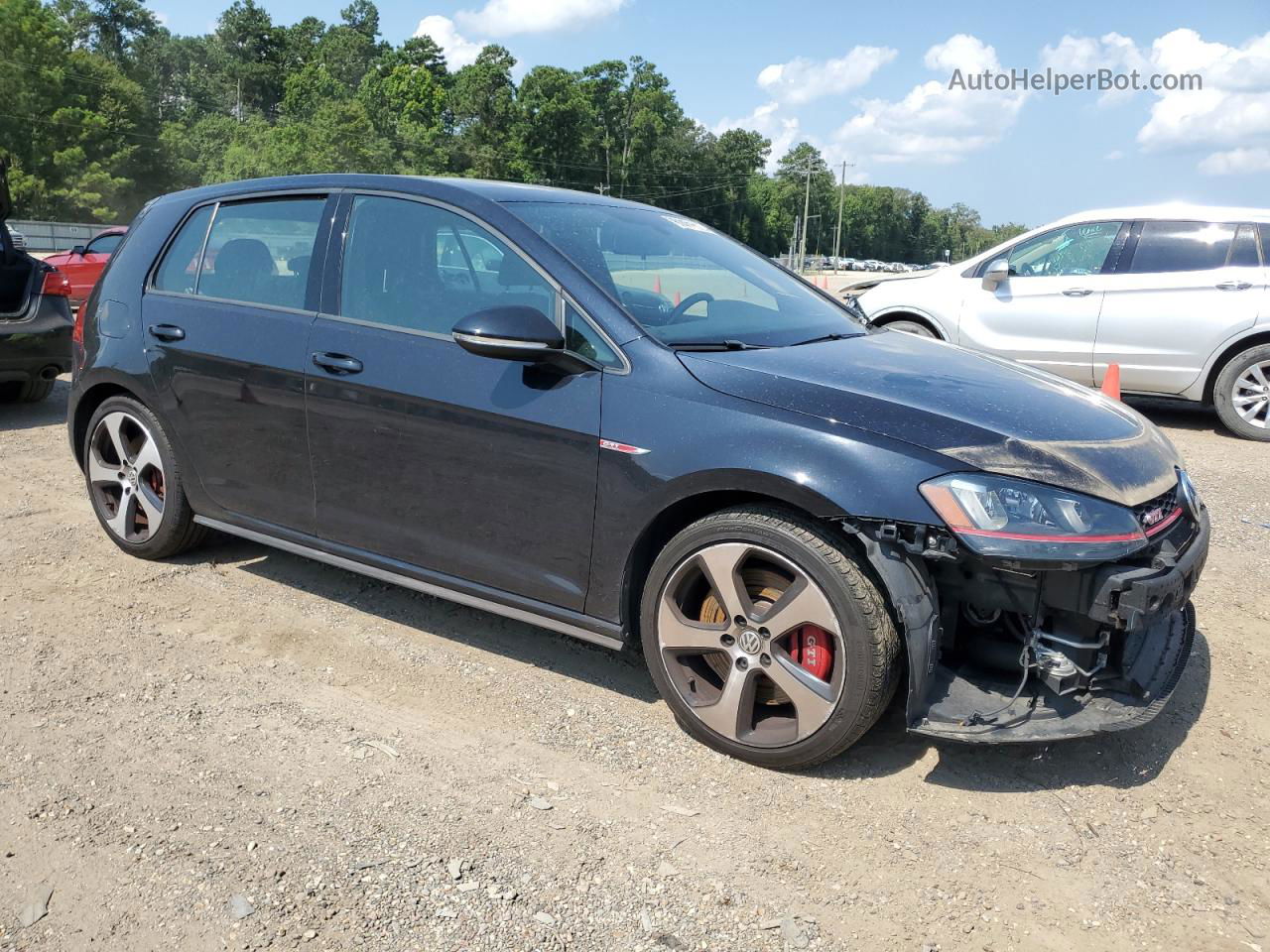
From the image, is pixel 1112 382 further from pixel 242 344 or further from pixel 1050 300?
pixel 242 344

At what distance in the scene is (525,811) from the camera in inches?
115

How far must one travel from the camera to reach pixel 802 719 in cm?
303

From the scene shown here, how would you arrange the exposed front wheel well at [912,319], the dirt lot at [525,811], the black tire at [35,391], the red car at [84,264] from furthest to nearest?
the red car at [84,264]
the exposed front wheel well at [912,319]
the black tire at [35,391]
the dirt lot at [525,811]

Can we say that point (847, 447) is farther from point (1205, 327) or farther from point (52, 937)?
point (1205, 327)

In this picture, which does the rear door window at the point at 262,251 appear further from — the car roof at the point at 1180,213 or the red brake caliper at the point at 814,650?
the car roof at the point at 1180,213

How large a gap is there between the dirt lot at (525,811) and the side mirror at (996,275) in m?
5.38

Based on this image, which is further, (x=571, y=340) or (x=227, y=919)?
(x=571, y=340)

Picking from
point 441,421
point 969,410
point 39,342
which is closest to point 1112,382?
point 969,410

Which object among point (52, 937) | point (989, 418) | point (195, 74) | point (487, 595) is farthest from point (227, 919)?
point (195, 74)

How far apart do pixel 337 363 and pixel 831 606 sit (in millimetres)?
2054

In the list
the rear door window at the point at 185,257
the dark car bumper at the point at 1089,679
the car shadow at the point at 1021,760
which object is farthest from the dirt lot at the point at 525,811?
the rear door window at the point at 185,257

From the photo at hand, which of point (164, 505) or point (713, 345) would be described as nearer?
point (713, 345)

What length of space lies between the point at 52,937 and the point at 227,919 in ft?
1.26

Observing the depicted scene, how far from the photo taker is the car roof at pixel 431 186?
3822 millimetres
